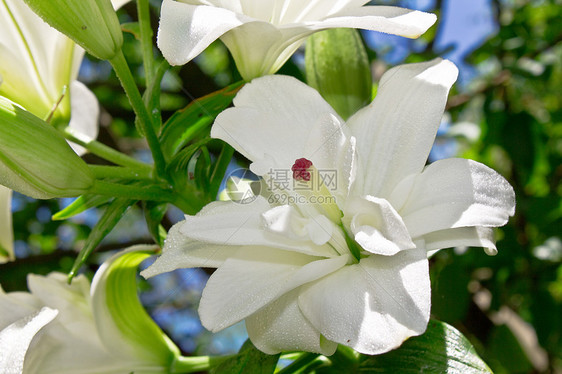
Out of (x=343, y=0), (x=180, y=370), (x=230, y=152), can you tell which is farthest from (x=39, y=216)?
(x=343, y=0)

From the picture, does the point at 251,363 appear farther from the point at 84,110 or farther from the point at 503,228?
the point at 503,228

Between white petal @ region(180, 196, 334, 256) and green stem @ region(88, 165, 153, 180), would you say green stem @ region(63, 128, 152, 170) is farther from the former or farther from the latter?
white petal @ region(180, 196, 334, 256)

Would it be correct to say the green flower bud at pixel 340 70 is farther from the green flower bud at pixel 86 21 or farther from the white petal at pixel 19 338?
the white petal at pixel 19 338

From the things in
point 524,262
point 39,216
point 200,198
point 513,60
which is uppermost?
point 200,198

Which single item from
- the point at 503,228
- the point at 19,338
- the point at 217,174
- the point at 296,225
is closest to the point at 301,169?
the point at 296,225

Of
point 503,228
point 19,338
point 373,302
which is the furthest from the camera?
point 503,228

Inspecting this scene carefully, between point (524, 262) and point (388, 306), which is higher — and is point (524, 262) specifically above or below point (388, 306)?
below

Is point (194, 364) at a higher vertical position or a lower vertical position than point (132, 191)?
lower

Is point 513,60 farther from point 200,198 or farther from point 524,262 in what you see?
point 200,198
